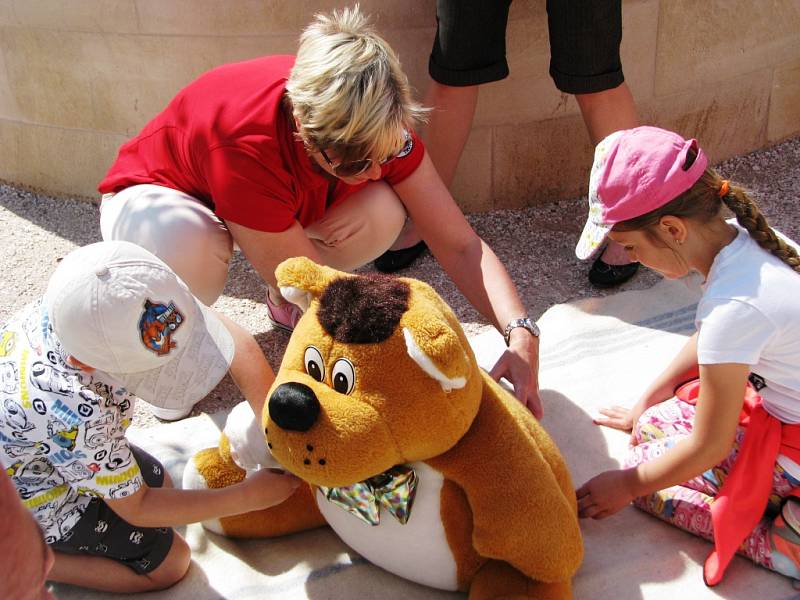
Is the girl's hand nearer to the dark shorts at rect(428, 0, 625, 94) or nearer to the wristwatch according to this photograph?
the wristwatch

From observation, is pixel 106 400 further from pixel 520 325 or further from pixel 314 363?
pixel 520 325

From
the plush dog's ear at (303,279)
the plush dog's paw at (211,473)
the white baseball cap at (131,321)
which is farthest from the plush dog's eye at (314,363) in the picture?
the plush dog's paw at (211,473)

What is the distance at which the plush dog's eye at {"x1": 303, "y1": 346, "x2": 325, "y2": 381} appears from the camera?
144cm

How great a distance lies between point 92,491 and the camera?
5.19ft

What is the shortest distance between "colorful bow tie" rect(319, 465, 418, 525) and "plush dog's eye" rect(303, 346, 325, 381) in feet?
0.76

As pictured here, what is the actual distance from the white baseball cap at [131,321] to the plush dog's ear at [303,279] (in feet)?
0.59

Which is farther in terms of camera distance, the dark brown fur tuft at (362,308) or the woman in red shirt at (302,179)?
the woman in red shirt at (302,179)

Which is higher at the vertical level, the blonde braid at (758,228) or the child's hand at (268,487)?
the blonde braid at (758,228)

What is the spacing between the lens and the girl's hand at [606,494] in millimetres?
1774

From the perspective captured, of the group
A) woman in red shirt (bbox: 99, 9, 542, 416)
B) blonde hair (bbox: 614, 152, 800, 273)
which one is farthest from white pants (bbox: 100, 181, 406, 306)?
blonde hair (bbox: 614, 152, 800, 273)

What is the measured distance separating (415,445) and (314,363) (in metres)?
0.22

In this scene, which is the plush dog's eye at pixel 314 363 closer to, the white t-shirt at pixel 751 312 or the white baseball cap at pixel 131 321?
the white baseball cap at pixel 131 321

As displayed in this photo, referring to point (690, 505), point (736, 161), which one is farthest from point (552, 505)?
point (736, 161)

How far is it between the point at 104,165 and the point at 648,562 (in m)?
2.47
